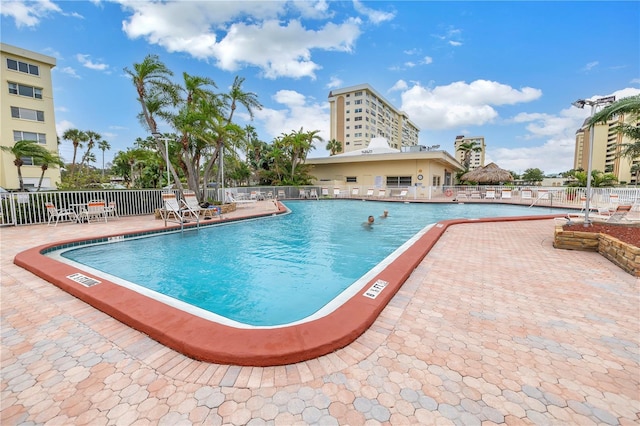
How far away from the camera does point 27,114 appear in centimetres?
2294

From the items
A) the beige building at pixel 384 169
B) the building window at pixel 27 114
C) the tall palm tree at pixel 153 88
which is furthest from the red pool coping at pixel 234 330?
the building window at pixel 27 114

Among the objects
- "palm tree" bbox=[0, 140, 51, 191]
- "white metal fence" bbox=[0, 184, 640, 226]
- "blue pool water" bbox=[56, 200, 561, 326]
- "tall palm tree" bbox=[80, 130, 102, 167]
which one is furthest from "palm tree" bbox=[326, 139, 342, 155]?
"blue pool water" bbox=[56, 200, 561, 326]

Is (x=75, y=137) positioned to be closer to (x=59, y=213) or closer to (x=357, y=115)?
(x=59, y=213)

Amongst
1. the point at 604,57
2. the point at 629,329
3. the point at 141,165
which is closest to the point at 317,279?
the point at 629,329

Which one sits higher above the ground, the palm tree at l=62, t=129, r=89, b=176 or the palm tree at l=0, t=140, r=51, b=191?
the palm tree at l=62, t=129, r=89, b=176

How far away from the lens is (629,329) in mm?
2568

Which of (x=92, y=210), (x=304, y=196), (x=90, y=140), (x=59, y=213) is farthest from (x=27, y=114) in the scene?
(x=304, y=196)

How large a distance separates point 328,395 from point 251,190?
2062 cm

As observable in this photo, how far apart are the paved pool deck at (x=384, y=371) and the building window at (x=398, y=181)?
21347 mm

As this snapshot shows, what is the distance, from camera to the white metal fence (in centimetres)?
889

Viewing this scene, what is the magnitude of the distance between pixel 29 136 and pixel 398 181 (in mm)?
31903

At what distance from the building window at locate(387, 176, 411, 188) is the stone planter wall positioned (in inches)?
730

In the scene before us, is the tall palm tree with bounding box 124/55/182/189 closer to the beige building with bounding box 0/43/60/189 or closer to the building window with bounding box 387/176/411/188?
the beige building with bounding box 0/43/60/189

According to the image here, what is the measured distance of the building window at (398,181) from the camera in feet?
79.2
